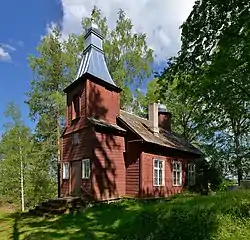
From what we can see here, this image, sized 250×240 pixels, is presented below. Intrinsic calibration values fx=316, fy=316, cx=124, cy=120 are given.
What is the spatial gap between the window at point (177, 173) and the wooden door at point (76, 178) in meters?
7.06

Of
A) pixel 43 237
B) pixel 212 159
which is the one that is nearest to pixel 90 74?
pixel 43 237

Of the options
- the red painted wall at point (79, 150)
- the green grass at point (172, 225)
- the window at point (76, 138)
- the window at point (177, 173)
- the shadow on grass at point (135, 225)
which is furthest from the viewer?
the window at point (177, 173)

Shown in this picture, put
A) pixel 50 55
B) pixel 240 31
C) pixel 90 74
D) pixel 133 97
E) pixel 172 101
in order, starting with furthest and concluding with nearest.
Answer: pixel 172 101, pixel 133 97, pixel 50 55, pixel 90 74, pixel 240 31

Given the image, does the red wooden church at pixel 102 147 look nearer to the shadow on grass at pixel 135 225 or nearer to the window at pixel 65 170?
the window at pixel 65 170

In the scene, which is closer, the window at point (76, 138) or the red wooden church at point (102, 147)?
the red wooden church at point (102, 147)

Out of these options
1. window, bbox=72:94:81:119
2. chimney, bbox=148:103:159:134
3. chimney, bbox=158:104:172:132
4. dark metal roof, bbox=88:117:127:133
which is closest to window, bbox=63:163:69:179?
window, bbox=72:94:81:119

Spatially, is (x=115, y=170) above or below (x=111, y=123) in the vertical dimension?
below

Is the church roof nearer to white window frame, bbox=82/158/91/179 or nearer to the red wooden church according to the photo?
the red wooden church

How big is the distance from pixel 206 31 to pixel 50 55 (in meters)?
20.5

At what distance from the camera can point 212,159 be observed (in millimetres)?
22734

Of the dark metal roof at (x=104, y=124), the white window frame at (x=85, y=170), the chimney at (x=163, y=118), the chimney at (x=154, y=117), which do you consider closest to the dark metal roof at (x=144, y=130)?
the chimney at (x=154, y=117)

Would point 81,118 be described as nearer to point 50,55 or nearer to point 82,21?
point 50,55

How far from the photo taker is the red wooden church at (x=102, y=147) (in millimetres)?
16531

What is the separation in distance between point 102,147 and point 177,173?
723cm
